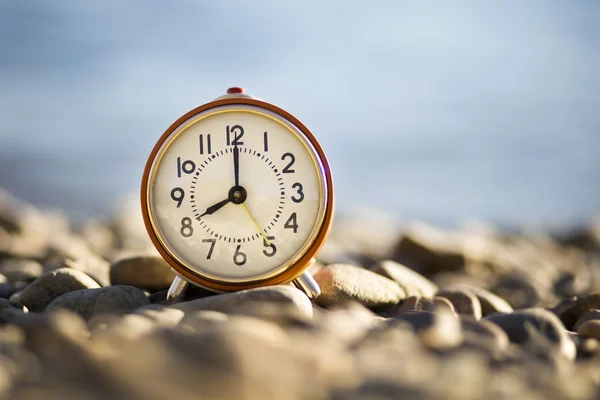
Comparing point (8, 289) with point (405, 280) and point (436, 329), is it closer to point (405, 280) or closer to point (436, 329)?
point (405, 280)

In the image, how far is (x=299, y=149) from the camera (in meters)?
2.86

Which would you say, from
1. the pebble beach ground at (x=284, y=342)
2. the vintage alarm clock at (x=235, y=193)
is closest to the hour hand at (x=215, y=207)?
the vintage alarm clock at (x=235, y=193)

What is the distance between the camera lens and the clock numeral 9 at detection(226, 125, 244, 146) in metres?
2.87

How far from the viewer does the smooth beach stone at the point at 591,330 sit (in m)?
2.49

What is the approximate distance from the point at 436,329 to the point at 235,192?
1093 mm

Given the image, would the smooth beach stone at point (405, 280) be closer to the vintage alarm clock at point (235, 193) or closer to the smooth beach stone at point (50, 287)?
the vintage alarm clock at point (235, 193)

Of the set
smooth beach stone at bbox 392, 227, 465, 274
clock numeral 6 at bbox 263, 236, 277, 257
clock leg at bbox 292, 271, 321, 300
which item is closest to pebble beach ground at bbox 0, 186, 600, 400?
clock leg at bbox 292, 271, 321, 300

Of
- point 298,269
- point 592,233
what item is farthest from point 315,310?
point 592,233

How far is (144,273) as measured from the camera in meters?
3.35

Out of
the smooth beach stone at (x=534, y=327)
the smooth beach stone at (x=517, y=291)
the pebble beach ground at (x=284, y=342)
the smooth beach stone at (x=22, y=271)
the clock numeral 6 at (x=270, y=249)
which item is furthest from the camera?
the smooth beach stone at (x=517, y=291)

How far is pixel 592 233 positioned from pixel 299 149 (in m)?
7.64

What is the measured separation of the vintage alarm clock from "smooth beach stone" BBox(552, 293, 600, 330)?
3.97ft

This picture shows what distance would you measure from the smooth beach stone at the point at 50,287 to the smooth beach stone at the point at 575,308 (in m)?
2.21

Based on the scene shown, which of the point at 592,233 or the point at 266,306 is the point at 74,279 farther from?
the point at 592,233
